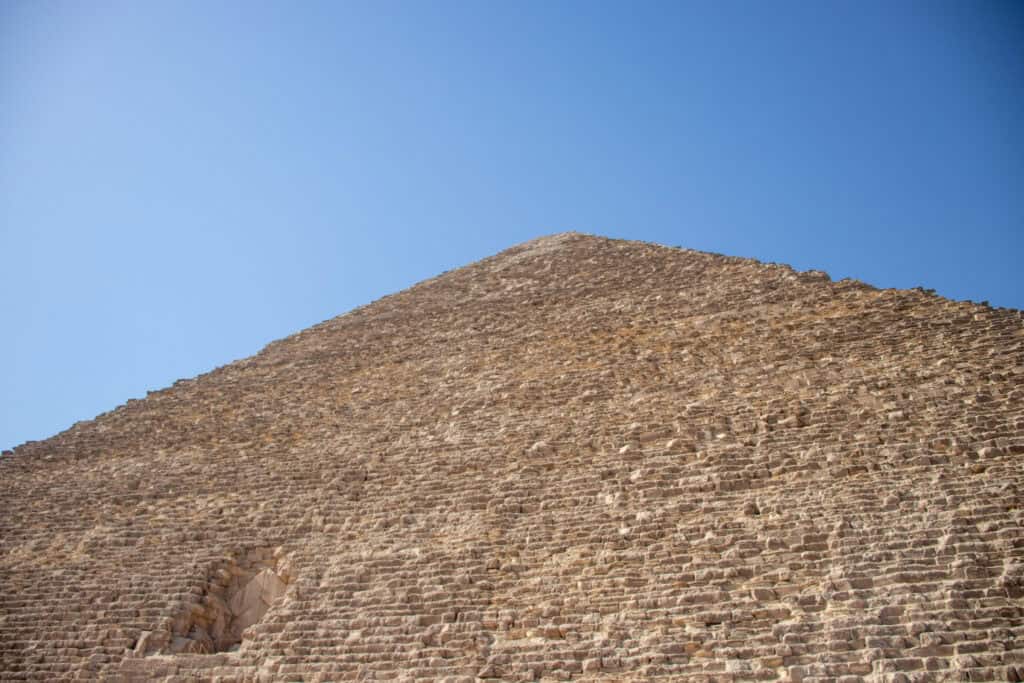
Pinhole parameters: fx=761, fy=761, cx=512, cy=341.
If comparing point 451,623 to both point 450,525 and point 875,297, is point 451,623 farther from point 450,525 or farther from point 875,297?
point 875,297

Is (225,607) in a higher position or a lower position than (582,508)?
lower

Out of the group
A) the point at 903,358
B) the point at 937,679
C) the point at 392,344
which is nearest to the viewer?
the point at 937,679

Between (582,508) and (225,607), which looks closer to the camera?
(582,508)

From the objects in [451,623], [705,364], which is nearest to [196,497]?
[451,623]

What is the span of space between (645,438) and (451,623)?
2319mm

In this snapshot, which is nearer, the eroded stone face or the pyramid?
the pyramid

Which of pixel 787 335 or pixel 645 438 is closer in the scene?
pixel 645 438

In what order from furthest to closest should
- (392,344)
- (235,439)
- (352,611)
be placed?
(392,344) < (235,439) < (352,611)

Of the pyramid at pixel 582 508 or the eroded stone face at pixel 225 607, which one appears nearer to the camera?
the pyramid at pixel 582 508

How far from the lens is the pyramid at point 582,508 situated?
467 cm

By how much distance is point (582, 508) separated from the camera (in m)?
5.95

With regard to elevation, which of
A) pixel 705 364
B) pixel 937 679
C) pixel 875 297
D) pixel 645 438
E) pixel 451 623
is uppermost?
pixel 875 297

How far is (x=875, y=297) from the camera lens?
7.96m

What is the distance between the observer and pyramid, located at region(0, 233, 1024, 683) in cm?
467
